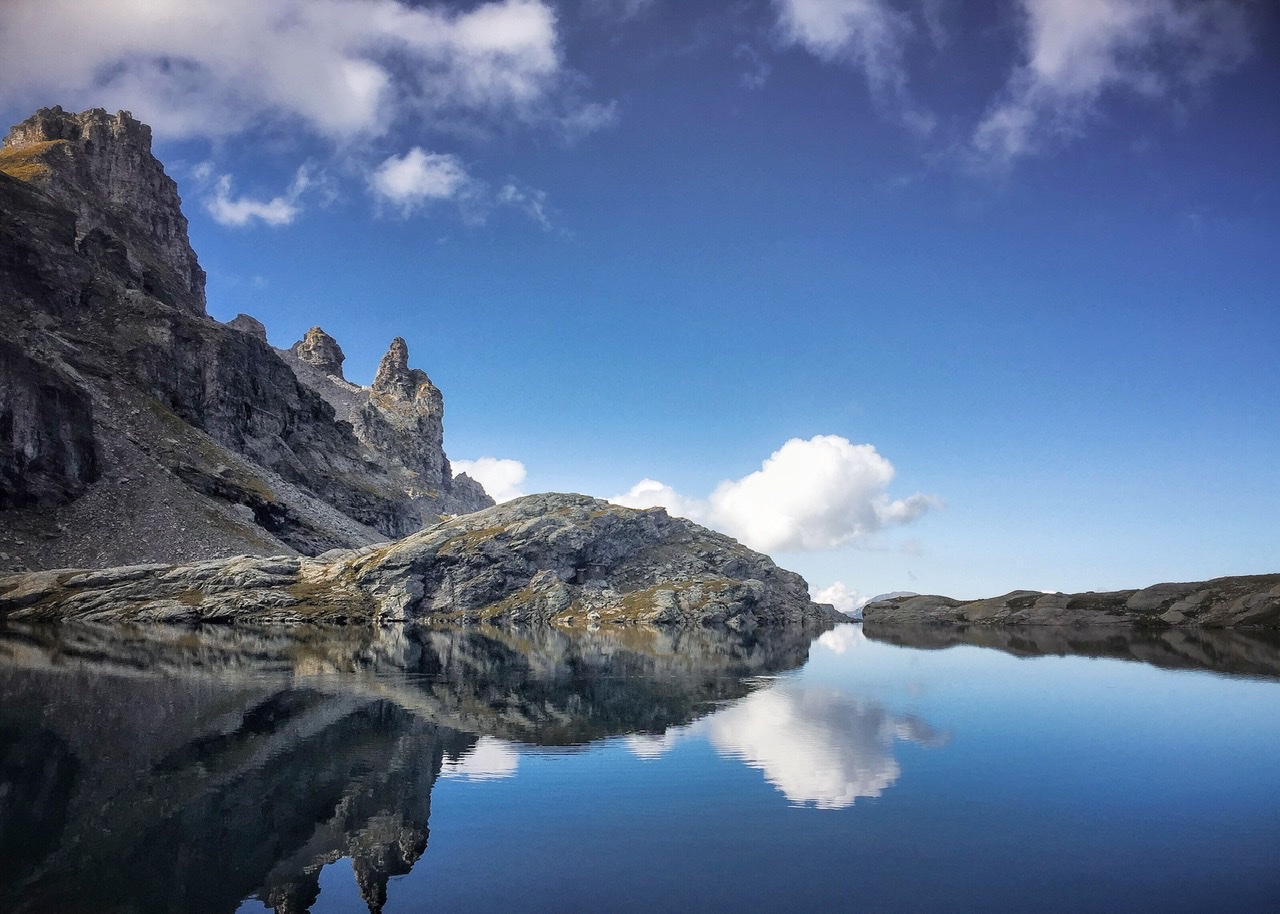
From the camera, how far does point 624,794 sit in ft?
94.0

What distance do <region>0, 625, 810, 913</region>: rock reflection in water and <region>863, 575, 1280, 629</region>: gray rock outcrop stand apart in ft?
399

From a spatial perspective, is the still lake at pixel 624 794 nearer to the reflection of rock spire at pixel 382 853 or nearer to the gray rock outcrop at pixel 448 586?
the reflection of rock spire at pixel 382 853

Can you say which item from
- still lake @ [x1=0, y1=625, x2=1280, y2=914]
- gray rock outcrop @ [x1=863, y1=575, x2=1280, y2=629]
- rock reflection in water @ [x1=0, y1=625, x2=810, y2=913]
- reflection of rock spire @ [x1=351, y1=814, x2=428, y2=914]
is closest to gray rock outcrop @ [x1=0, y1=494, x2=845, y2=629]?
rock reflection in water @ [x1=0, y1=625, x2=810, y2=913]

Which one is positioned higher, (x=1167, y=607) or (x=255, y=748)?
(x=1167, y=607)

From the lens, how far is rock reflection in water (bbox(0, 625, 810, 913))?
67.9 feet

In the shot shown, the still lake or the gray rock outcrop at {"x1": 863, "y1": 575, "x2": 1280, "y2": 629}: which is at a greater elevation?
the gray rock outcrop at {"x1": 863, "y1": 575, "x2": 1280, "y2": 629}

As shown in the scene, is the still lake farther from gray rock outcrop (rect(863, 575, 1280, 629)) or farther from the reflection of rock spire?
gray rock outcrop (rect(863, 575, 1280, 629))

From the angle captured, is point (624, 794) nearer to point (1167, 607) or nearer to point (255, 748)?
point (255, 748)

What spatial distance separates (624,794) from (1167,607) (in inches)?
7238

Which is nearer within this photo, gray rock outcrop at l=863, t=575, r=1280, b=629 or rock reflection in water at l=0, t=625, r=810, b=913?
rock reflection in water at l=0, t=625, r=810, b=913

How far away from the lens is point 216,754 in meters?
33.7

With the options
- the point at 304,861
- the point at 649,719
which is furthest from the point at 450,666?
the point at 304,861

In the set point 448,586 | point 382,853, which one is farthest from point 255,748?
point 448,586

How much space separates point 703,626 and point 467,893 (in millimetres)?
148665
